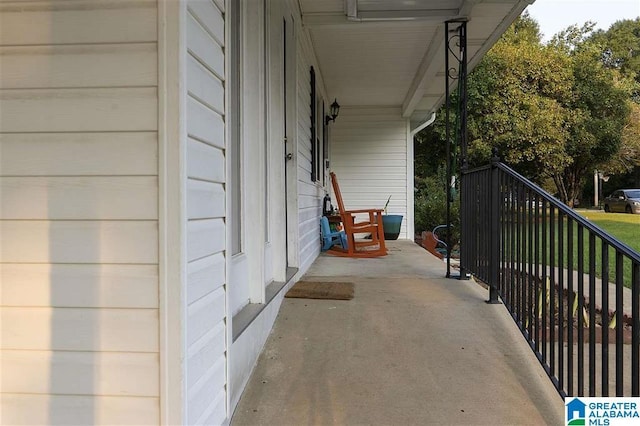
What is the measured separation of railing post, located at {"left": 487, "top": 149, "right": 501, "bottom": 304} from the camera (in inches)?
116

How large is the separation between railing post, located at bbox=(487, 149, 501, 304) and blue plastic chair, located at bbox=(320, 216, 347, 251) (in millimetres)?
3099

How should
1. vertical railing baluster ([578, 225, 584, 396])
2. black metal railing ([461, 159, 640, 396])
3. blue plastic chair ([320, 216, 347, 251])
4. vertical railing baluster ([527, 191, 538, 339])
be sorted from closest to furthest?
black metal railing ([461, 159, 640, 396]) → vertical railing baluster ([578, 225, 584, 396]) → vertical railing baluster ([527, 191, 538, 339]) → blue plastic chair ([320, 216, 347, 251])

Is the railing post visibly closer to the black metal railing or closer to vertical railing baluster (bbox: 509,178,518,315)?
the black metal railing

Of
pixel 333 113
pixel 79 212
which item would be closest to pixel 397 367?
pixel 79 212

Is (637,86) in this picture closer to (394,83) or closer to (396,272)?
(394,83)

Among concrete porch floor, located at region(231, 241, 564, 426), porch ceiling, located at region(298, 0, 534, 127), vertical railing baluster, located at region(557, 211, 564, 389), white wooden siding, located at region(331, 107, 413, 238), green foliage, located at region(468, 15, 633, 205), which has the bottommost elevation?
concrete porch floor, located at region(231, 241, 564, 426)

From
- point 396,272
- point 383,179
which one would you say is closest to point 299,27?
point 396,272

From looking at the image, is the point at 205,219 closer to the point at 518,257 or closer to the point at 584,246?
the point at 518,257

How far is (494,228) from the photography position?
3016 mm

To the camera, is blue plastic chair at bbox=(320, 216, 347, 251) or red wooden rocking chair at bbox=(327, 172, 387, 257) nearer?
red wooden rocking chair at bbox=(327, 172, 387, 257)

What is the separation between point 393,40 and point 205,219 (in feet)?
13.9

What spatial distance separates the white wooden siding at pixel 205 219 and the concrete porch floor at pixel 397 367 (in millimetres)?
427

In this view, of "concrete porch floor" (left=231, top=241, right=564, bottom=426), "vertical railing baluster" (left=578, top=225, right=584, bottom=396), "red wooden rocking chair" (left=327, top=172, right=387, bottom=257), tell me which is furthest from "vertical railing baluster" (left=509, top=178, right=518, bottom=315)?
"red wooden rocking chair" (left=327, top=172, right=387, bottom=257)

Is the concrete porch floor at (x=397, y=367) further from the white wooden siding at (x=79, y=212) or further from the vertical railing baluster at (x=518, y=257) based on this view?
the white wooden siding at (x=79, y=212)
